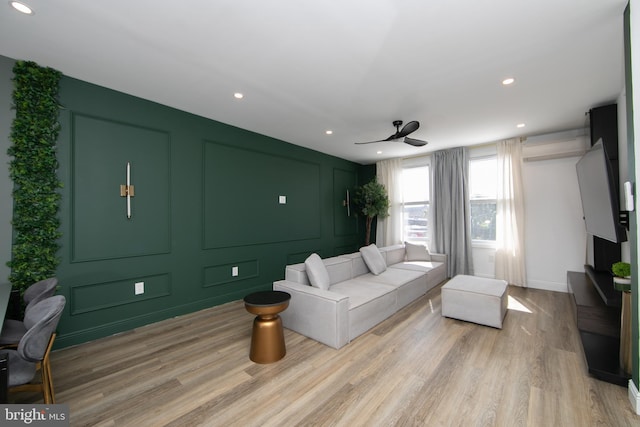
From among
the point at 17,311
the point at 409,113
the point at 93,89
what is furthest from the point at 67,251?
the point at 409,113

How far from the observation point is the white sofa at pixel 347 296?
2723 millimetres

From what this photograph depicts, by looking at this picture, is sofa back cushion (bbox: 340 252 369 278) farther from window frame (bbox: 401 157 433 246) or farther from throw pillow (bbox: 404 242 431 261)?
window frame (bbox: 401 157 433 246)

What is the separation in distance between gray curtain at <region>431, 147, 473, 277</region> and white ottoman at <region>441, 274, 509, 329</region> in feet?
6.10

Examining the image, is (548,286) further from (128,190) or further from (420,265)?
(128,190)

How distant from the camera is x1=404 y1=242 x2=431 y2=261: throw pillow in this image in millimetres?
5340

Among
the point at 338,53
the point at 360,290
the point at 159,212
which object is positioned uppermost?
the point at 338,53

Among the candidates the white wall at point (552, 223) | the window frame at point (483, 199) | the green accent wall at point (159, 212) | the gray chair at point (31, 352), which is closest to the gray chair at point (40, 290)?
the green accent wall at point (159, 212)

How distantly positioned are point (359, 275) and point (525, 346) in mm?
2128

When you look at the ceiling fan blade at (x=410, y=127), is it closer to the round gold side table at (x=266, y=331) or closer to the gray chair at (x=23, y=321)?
the round gold side table at (x=266, y=331)

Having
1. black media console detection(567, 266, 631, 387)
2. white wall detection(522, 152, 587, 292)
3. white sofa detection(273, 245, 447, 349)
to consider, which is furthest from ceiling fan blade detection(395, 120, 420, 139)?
white wall detection(522, 152, 587, 292)

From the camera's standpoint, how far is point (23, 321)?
82.1 inches

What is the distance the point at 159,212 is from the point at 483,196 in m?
5.67

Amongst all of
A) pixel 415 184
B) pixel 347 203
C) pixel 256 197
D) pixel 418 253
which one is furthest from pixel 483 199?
pixel 256 197

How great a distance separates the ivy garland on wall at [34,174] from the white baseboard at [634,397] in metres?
4.85
